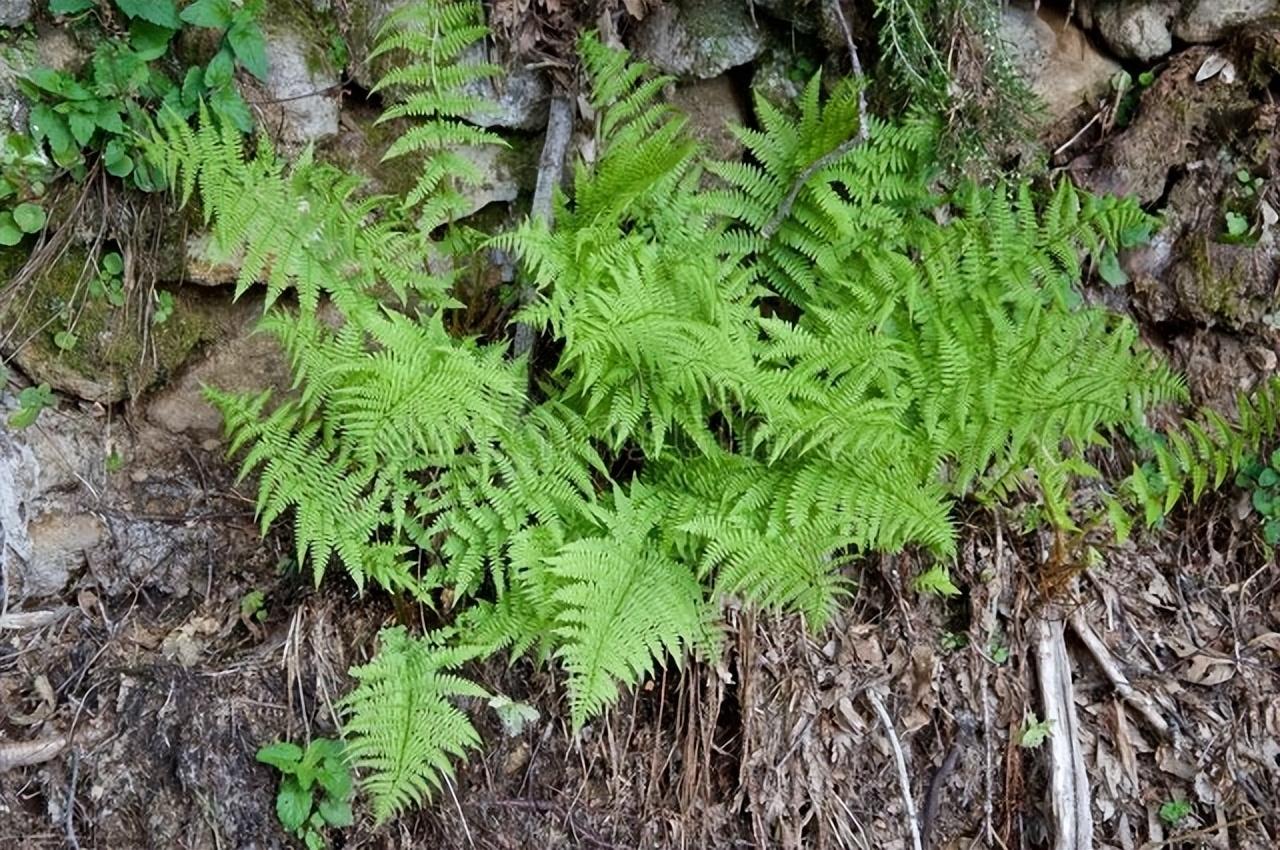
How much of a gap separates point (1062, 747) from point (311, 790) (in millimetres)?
2469

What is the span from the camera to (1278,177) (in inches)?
145

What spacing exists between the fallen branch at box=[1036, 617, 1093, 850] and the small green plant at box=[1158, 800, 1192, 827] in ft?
0.87

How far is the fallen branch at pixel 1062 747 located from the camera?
331 centimetres

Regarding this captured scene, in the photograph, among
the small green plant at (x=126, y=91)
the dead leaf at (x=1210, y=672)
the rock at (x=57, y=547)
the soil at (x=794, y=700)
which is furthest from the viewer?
the dead leaf at (x=1210, y=672)

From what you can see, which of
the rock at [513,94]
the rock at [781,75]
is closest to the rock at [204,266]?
the rock at [513,94]

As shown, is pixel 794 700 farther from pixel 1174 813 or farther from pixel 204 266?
pixel 204 266

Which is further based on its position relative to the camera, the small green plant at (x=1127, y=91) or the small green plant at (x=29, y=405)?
the small green plant at (x=1127, y=91)

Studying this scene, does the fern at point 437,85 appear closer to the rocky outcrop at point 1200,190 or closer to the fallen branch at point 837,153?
the fallen branch at point 837,153

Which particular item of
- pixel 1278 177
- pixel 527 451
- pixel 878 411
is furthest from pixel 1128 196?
pixel 527 451

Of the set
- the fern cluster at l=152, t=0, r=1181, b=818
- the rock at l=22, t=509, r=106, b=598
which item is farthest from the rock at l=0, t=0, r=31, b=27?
the rock at l=22, t=509, r=106, b=598

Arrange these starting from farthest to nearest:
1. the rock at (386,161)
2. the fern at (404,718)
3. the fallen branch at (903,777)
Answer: the rock at (386,161)
the fallen branch at (903,777)
the fern at (404,718)

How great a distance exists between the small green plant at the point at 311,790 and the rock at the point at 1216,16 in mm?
3895

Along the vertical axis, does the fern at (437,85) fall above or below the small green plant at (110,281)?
above

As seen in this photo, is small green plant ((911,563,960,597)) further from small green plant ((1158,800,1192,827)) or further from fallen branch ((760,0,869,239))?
fallen branch ((760,0,869,239))
